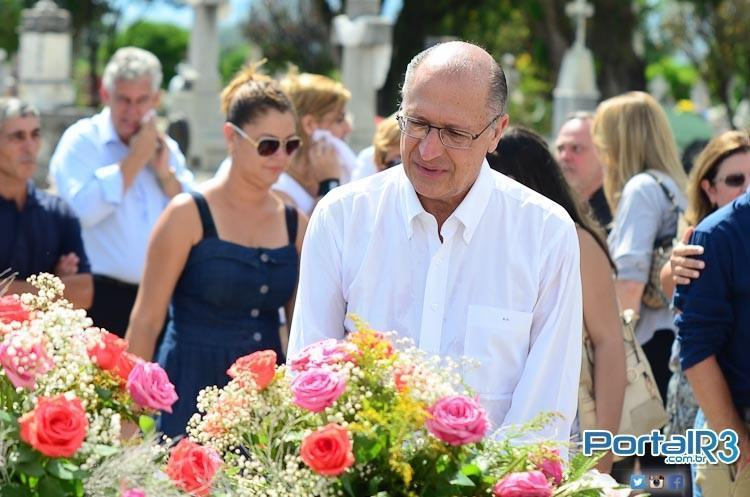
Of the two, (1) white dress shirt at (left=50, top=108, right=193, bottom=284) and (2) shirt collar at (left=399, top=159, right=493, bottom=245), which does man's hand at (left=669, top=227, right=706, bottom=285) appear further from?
(1) white dress shirt at (left=50, top=108, right=193, bottom=284)

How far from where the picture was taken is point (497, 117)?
Result: 131 inches

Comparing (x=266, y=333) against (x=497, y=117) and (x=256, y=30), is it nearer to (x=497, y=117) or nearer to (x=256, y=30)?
(x=497, y=117)

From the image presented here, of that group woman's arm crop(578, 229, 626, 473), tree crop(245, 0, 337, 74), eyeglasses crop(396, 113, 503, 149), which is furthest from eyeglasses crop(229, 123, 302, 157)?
tree crop(245, 0, 337, 74)

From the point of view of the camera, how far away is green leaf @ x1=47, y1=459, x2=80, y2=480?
2.30 metres

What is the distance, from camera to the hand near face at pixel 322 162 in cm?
727

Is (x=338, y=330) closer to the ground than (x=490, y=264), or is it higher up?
closer to the ground

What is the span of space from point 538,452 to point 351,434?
0.37 metres

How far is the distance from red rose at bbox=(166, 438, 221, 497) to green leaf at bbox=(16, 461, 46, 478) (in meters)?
0.25

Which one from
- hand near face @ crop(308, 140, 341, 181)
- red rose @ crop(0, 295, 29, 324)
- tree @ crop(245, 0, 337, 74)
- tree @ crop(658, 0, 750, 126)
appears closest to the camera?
red rose @ crop(0, 295, 29, 324)

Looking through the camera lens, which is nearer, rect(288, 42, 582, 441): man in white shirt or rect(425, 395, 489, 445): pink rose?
rect(425, 395, 489, 445): pink rose

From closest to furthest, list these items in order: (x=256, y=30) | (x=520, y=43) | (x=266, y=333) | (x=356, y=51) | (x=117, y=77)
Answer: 1. (x=266, y=333)
2. (x=117, y=77)
3. (x=356, y=51)
4. (x=520, y=43)
5. (x=256, y=30)

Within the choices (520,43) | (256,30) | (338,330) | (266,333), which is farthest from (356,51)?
(256,30)

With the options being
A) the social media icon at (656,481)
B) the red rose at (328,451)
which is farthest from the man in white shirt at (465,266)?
the social media icon at (656,481)

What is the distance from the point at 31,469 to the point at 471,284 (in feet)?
4.53
